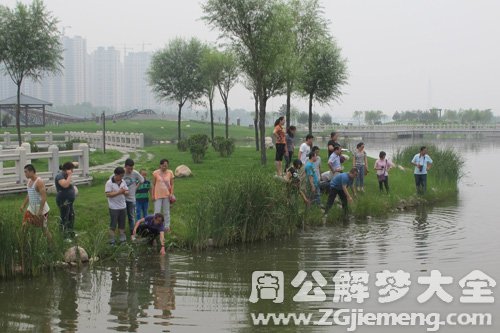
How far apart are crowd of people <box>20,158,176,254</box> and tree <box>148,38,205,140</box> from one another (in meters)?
31.6

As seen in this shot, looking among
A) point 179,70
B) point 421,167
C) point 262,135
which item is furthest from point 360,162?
point 179,70

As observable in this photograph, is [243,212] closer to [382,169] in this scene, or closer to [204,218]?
[204,218]

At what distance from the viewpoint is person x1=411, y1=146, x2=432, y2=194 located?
2091cm

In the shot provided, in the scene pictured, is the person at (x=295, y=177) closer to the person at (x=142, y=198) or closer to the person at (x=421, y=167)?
the person at (x=142, y=198)

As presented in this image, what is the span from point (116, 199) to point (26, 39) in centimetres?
2125

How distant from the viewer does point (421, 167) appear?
21297 mm

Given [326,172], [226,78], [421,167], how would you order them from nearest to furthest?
[326,172], [421,167], [226,78]

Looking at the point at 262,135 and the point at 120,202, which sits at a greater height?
the point at 262,135

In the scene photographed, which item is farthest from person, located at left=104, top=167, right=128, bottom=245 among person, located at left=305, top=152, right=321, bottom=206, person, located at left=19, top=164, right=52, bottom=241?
person, located at left=305, top=152, right=321, bottom=206

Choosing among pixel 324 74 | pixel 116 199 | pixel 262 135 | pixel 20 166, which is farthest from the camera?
pixel 324 74

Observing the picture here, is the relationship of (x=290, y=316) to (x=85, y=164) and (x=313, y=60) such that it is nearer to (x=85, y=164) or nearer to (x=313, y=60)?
(x=85, y=164)

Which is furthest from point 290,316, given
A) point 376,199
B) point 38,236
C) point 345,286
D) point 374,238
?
point 376,199

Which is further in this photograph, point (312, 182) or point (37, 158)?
point (37, 158)

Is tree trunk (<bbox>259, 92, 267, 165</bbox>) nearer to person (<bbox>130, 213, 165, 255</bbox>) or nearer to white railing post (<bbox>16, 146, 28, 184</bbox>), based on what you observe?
white railing post (<bbox>16, 146, 28, 184</bbox>)
